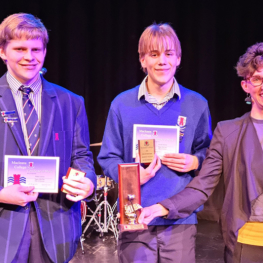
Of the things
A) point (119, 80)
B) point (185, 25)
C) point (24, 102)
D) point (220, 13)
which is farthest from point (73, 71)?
point (24, 102)

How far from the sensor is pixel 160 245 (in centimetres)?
188

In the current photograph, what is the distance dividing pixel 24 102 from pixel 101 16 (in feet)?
13.1

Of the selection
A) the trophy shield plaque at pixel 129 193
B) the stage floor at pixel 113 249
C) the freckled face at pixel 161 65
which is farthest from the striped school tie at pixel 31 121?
the stage floor at pixel 113 249

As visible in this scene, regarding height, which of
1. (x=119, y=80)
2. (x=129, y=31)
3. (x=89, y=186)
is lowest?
(x=89, y=186)

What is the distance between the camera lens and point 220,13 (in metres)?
5.44

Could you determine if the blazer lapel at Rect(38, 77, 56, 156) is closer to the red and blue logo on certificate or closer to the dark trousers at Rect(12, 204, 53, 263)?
the red and blue logo on certificate

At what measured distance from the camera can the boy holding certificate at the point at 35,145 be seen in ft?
5.30

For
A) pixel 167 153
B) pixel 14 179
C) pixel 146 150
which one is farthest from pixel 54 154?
pixel 167 153

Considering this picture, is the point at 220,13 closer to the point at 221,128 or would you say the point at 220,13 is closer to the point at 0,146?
the point at 221,128

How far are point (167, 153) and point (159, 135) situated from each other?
10cm

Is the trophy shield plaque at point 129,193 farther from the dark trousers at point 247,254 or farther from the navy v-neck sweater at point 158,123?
the dark trousers at point 247,254

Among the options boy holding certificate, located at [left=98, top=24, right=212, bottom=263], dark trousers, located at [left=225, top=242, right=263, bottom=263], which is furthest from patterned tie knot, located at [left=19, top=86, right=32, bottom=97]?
dark trousers, located at [left=225, top=242, right=263, bottom=263]

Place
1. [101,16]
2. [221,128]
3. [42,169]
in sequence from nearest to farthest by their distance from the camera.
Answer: [42,169], [221,128], [101,16]

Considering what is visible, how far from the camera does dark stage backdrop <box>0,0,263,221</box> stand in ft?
17.5
